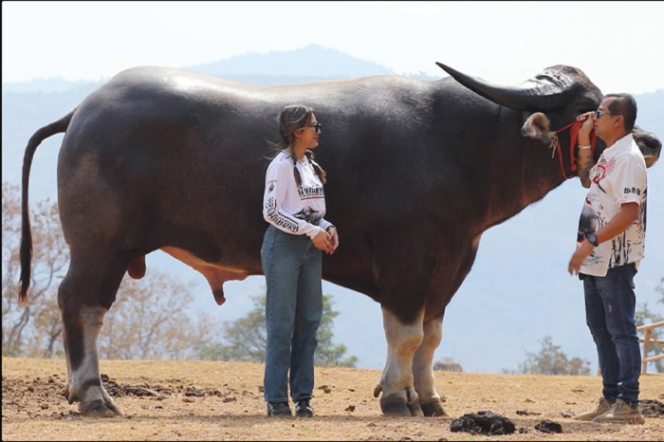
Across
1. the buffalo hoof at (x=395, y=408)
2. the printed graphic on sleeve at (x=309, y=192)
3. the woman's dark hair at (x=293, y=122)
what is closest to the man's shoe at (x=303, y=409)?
the buffalo hoof at (x=395, y=408)

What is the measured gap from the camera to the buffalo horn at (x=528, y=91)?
826cm

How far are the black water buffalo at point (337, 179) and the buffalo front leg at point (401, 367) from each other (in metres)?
0.01

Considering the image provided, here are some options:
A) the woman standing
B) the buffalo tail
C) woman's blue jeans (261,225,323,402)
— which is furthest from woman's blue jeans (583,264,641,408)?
the buffalo tail

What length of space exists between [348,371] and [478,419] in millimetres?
6288

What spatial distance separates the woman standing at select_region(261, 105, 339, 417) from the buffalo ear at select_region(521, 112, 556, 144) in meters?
1.68

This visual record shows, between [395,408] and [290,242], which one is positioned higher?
[290,242]

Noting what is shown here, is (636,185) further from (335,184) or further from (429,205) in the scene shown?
(335,184)

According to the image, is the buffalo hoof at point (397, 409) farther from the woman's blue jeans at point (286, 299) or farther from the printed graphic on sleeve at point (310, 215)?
the printed graphic on sleeve at point (310, 215)

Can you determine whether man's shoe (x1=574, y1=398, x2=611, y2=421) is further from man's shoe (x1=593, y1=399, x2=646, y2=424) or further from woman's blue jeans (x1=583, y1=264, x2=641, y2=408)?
man's shoe (x1=593, y1=399, x2=646, y2=424)

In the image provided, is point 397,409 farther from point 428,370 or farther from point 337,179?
point 337,179

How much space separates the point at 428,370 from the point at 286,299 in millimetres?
1723

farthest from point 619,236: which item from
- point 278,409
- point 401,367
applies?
point 278,409

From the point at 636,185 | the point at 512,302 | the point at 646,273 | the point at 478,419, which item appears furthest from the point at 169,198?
the point at 512,302

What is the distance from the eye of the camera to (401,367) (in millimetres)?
8062
